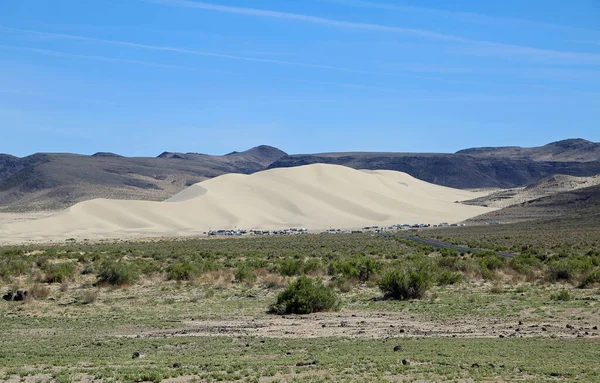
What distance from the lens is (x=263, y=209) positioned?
427ft

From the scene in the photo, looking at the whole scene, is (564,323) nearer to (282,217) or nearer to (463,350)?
(463,350)

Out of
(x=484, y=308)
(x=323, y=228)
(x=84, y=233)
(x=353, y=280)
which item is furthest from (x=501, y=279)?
(x=323, y=228)

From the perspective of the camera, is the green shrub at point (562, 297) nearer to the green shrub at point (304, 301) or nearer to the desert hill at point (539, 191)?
the green shrub at point (304, 301)

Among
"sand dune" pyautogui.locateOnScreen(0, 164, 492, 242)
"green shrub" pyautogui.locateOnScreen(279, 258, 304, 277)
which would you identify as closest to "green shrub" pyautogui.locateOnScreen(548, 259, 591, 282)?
"green shrub" pyautogui.locateOnScreen(279, 258, 304, 277)

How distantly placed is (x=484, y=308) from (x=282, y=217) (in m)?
103

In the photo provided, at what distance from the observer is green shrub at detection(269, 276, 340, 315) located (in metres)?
22.8

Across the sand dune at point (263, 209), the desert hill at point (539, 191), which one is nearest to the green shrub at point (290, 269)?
the sand dune at point (263, 209)

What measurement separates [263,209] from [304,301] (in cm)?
10769

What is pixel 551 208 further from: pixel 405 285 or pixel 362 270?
pixel 405 285

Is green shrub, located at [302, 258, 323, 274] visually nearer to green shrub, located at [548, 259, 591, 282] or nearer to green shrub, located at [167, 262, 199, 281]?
green shrub, located at [167, 262, 199, 281]

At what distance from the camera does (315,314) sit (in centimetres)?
2261

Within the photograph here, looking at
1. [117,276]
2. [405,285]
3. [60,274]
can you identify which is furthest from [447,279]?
[60,274]

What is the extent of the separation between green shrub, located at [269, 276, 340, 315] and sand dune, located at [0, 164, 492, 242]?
69.2 meters

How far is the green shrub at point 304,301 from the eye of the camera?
22.8m
